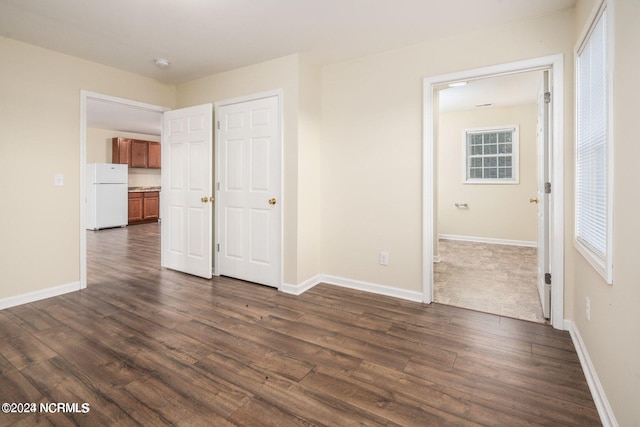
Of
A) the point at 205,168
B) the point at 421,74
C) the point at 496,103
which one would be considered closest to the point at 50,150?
the point at 205,168

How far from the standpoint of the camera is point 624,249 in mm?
1406

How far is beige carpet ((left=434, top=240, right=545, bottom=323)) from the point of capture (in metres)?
3.00

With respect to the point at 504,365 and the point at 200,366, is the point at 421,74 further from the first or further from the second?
the point at 200,366

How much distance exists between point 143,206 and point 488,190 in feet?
27.0

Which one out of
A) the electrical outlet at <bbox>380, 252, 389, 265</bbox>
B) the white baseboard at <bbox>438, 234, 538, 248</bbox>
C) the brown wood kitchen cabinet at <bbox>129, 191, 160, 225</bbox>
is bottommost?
the white baseboard at <bbox>438, 234, 538, 248</bbox>

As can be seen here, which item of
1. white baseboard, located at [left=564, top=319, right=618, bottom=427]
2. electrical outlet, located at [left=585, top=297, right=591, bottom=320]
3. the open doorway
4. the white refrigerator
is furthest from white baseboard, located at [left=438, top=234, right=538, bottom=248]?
the white refrigerator

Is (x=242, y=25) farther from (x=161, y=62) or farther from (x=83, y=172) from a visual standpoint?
(x=83, y=172)

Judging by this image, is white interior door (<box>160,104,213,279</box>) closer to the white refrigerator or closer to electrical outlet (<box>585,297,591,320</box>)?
electrical outlet (<box>585,297,591,320</box>)

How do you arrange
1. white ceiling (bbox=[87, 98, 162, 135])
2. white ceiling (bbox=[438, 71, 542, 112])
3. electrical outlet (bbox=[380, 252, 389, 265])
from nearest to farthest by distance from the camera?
electrical outlet (bbox=[380, 252, 389, 265])
white ceiling (bbox=[438, 71, 542, 112])
white ceiling (bbox=[87, 98, 162, 135])

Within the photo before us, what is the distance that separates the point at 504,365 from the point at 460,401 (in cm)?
53

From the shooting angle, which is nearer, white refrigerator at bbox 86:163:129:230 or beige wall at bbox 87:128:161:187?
white refrigerator at bbox 86:163:129:230

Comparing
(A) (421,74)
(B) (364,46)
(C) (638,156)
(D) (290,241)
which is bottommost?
(D) (290,241)

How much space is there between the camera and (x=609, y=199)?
157 centimetres

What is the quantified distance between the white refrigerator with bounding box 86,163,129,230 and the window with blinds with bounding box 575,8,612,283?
856cm
